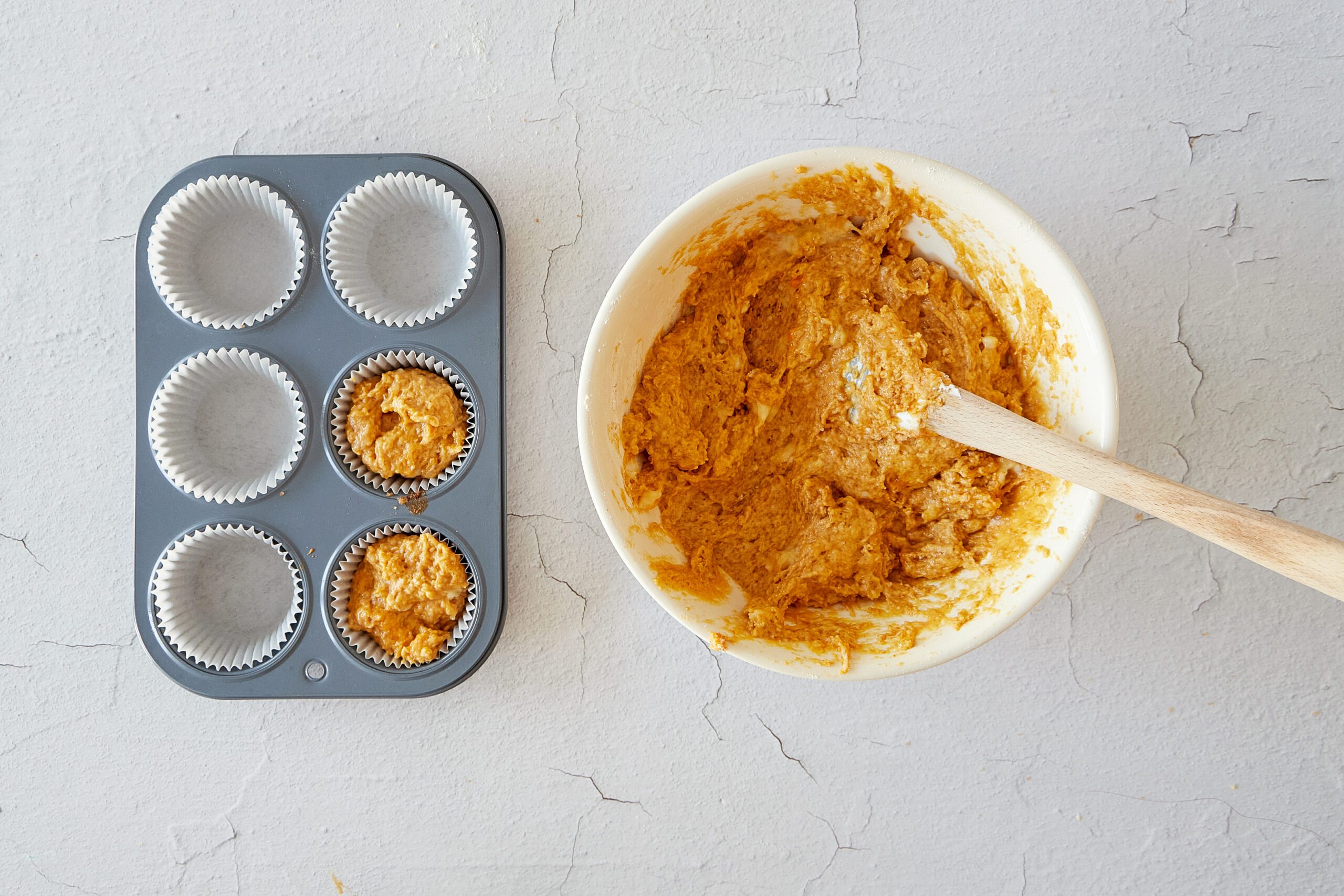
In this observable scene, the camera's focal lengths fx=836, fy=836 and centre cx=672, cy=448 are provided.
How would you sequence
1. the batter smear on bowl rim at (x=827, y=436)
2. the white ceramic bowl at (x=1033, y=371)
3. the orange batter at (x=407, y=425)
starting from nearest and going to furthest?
the white ceramic bowl at (x=1033, y=371), the batter smear on bowl rim at (x=827, y=436), the orange batter at (x=407, y=425)

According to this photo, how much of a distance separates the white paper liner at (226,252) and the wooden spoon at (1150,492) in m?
1.26

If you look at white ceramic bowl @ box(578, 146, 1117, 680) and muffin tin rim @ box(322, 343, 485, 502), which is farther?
muffin tin rim @ box(322, 343, 485, 502)

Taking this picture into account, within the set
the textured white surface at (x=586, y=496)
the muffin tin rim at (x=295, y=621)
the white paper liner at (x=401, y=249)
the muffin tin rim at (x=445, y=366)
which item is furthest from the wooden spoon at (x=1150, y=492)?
the muffin tin rim at (x=295, y=621)

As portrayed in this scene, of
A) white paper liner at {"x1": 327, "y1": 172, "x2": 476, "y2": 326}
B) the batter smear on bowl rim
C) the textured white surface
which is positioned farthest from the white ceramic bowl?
white paper liner at {"x1": 327, "y1": 172, "x2": 476, "y2": 326}

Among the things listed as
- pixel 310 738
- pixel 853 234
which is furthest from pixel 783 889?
pixel 853 234

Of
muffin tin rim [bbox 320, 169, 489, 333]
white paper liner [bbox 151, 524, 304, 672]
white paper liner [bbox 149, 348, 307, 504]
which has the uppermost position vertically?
muffin tin rim [bbox 320, 169, 489, 333]

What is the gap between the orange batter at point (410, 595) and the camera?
5.19 ft

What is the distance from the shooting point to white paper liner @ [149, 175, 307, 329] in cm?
163

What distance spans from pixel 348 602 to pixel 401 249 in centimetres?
71

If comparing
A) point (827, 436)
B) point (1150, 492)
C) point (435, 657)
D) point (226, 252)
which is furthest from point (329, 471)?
point (1150, 492)

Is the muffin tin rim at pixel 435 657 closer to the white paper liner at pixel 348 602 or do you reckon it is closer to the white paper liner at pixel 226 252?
the white paper liner at pixel 348 602

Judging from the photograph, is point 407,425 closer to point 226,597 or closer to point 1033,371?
point 226,597

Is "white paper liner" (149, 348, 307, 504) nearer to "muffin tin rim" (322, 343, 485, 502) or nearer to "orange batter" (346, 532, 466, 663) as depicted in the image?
"muffin tin rim" (322, 343, 485, 502)

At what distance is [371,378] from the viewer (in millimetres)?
1640
